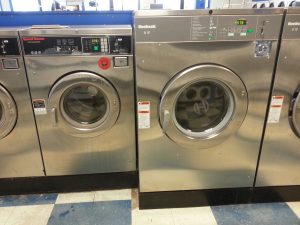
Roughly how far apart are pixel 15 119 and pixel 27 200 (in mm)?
587

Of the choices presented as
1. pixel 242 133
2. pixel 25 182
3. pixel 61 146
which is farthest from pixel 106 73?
pixel 25 182

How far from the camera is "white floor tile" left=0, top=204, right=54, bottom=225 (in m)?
1.39

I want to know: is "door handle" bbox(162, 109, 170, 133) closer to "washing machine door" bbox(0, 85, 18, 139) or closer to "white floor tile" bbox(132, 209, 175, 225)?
"white floor tile" bbox(132, 209, 175, 225)

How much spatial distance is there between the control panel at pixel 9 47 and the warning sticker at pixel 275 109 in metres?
1.43

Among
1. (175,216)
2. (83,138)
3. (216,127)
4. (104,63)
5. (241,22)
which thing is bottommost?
(175,216)

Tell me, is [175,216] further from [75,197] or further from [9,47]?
[9,47]

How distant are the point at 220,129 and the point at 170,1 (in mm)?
3129

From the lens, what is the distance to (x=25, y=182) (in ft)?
5.19

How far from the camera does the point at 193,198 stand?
149 centimetres

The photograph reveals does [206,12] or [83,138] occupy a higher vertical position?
[206,12]

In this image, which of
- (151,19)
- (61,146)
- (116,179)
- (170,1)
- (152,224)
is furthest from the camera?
(170,1)

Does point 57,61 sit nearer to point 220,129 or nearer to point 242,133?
point 220,129

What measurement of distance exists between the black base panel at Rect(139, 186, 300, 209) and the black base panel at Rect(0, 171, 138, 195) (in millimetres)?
236

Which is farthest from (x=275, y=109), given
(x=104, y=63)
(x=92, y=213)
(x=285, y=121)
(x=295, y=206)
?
(x=92, y=213)
